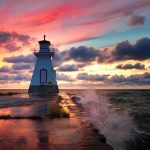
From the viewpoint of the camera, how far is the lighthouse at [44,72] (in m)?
61.1

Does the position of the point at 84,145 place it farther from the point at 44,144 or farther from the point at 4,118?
the point at 4,118

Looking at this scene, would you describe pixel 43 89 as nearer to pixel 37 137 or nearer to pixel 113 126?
pixel 113 126

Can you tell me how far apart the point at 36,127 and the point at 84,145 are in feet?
14.6

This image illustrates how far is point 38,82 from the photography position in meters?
61.6

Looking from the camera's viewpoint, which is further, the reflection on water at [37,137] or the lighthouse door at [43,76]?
the lighthouse door at [43,76]

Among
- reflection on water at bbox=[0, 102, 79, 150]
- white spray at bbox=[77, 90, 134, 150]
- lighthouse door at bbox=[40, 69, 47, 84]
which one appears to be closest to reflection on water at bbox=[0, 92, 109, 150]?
reflection on water at bbox=[0, 102, 79, 150]

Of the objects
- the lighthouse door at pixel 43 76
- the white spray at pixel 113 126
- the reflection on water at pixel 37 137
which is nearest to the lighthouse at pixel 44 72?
the lighthouse door at pixel 43 76

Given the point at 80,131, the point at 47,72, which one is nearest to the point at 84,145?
the point at 80,131

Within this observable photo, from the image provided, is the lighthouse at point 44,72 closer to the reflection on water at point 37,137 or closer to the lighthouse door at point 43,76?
the lighthouse door at point 43,76

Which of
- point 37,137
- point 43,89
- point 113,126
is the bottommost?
point 113,126

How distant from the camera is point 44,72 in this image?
61.2 meters

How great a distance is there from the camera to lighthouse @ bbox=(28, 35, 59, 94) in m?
61.1

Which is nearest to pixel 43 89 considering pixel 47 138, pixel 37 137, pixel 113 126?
pixel 113 126

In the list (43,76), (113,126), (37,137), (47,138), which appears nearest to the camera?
(47,138)
